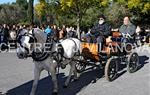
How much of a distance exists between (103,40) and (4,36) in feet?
43.3

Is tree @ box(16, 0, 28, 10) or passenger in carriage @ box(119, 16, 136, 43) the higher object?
tree @ box(16, 0, 28, 10)

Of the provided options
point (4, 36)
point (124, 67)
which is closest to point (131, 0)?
point (4, 36)

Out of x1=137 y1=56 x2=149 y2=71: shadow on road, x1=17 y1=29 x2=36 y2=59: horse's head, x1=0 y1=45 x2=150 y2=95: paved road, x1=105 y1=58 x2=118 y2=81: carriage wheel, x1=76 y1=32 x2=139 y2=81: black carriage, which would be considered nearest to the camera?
x1=17 y1=29 x2=36 y2=59: horse's head

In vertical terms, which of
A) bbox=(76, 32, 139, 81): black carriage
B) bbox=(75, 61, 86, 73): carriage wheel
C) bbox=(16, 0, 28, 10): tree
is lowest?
bbox=(75, 61, 86, 73): carriage wheel

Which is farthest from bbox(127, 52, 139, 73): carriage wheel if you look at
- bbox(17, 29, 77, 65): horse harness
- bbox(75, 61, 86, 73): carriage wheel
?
bbox(17, 29, 77, 65): horse harness

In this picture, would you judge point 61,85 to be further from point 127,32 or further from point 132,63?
point 127,32

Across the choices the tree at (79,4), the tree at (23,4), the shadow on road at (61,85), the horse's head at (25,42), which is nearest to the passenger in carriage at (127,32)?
the shadow on road at (61,85)

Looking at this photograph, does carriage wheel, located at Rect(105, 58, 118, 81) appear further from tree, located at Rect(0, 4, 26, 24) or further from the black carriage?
tree, located at Rect(0, 4, 26, 24)

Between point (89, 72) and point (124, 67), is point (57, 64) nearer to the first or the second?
point (89, 72)

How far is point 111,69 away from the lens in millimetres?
10734

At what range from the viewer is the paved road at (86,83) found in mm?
9445

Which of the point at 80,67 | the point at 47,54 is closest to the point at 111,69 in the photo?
the point at 80,67

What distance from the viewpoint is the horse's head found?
8.12 m

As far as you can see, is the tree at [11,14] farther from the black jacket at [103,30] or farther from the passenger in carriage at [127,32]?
the black jacket at [103,30]
